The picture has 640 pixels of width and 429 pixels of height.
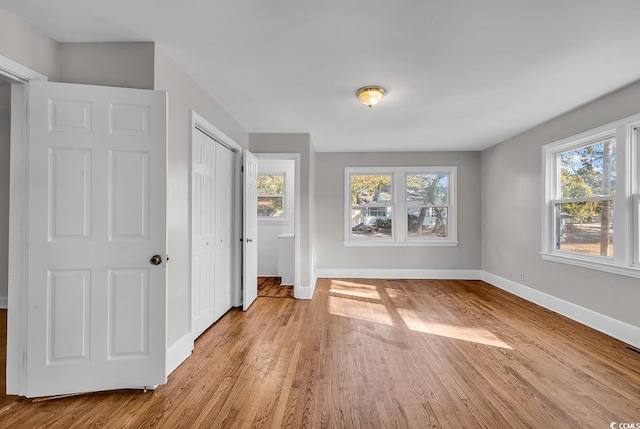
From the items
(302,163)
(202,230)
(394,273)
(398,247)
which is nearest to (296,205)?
(302,163)

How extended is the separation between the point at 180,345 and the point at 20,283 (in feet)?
3.83

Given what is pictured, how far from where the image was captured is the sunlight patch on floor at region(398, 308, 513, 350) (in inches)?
122

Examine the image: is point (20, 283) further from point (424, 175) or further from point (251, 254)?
point (424, 175)

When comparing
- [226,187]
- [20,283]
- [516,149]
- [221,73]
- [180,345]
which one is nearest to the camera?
[20,283]

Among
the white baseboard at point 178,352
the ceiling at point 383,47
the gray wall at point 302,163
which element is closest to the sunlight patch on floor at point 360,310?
the gray wall at point 302,163

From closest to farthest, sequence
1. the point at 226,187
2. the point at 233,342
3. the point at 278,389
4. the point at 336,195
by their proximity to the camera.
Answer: the point at 278,389, the point at 233,342, the point at 226,187, the point at 336,195

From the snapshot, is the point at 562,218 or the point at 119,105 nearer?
the point at 119,105

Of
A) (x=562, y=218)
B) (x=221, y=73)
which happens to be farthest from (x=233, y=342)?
(x=562, y=218)

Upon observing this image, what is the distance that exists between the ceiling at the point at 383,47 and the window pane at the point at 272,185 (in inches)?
114

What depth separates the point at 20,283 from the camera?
2086 millimetres

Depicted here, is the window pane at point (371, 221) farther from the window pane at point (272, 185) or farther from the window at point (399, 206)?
the window pane at point (272, 185)

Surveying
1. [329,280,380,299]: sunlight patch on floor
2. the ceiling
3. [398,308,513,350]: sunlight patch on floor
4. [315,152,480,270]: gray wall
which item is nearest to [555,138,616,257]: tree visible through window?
the ceiling

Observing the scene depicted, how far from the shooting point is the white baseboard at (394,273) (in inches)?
239

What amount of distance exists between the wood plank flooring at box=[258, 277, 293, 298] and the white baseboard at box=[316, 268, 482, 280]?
86 centimetres
